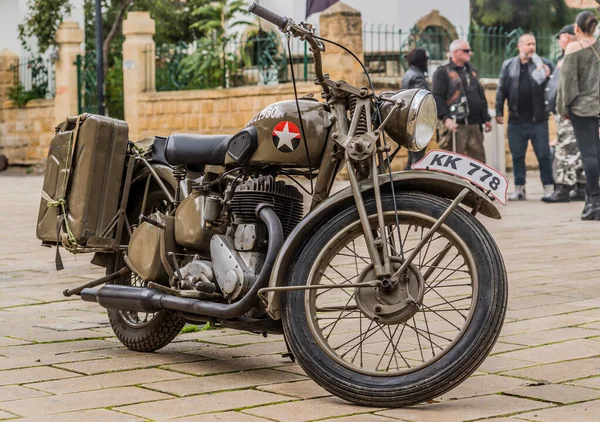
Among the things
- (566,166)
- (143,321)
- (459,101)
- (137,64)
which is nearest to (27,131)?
(137,64)

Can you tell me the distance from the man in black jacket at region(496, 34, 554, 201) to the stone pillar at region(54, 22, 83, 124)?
43.3ft

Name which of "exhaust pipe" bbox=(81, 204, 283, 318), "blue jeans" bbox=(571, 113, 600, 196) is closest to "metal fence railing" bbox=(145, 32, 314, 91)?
"blue jeans" bbox=(571, 113, 600, 196)

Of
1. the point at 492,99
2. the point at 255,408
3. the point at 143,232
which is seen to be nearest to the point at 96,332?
the point at 143,232

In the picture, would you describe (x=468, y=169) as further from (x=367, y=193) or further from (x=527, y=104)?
(x=527, y=104)

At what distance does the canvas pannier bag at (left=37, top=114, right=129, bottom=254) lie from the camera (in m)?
5.94

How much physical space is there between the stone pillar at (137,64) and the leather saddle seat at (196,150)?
1966cm

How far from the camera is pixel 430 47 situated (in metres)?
23.1

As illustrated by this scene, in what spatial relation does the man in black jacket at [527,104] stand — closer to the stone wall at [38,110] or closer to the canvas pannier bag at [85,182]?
the canvas pannier bag at [85,182]

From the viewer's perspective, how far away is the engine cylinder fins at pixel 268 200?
5062 millimetres

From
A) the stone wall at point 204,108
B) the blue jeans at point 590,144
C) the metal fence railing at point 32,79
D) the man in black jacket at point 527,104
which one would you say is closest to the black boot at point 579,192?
the man in black jacket at point 527,104

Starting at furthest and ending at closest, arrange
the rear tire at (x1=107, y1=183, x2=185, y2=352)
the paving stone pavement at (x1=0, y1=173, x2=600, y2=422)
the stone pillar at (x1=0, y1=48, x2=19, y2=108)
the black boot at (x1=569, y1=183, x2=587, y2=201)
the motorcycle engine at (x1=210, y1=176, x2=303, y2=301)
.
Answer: the stone pillar at (x1=0, y1=48, x2=19, y2=108), the black boot at (x1=569, y1=183, x2=587, y2=201), the rear tire at (x1=107, y1=183, x2=185, y2=352), the motorcycle engine at (x1=210, y1=176, x2=303, y2=301), the paving stone pavement at (x1=0, y1=173, x2=600, y2=422)

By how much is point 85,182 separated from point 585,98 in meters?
7.80

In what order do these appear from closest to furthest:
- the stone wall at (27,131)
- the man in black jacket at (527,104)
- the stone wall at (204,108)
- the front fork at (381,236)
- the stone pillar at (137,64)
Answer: the front fork at (381,236), the man in black jacket at (527,104), the stone wall at (204,108), the stone pillar at (137,64), the stone wall at (27,131)

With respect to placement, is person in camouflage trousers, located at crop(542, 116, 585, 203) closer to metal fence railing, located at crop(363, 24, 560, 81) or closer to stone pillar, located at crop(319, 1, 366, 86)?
stone pillar, located at crop(319, 1, 366, 86)
